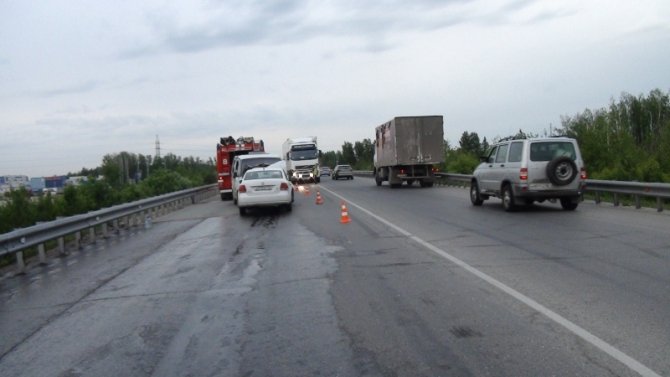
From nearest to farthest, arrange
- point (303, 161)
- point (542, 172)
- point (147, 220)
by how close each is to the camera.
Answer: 1. point (542, 172)
2. point (147, 220)
3. point (303, 161)

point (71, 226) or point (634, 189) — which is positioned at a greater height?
point (71, 226)

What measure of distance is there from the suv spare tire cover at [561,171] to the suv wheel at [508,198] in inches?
52.3

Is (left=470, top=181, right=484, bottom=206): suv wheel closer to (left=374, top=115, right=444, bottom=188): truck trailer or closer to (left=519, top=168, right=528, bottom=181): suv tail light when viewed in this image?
(left=519, top=168, right=528, bottom=181): suv tail light

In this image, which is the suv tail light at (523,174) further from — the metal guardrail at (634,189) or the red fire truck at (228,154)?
the red fire truck at (228,154)

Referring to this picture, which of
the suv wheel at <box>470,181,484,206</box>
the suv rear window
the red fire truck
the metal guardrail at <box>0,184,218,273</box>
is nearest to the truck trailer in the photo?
the red fire truck

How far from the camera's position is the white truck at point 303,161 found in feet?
156

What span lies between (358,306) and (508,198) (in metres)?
11.4

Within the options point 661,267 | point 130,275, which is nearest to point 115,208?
point 130,275

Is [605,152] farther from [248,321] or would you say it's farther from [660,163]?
[248,321]

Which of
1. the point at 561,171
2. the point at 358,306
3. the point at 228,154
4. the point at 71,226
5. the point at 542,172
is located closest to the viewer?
the point at 358,306

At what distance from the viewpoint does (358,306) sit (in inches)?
281

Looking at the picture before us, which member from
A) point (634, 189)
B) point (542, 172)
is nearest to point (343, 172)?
point (634, 189)

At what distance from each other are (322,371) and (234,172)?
23811 millimetres

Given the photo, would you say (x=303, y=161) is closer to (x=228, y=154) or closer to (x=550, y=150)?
(x=228, y=154)
